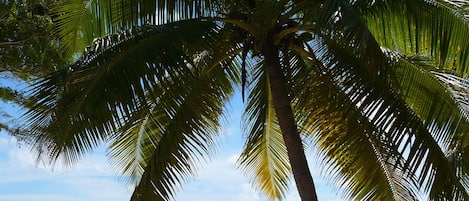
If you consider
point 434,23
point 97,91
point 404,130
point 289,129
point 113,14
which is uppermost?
point 113,14

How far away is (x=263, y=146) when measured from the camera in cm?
959

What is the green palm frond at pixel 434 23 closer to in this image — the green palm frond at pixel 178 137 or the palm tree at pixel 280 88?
the palm tree at pixel 280 88

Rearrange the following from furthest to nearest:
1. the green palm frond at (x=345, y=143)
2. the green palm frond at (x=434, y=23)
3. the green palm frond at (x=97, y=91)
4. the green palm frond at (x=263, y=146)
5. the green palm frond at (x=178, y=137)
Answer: the green palm frond at (x=263, y=146)
the green palm frond at (x=178, y=137)
the green palm frond at (x=345, y=143)
the green palm frond at (x=97, y=91)
the green palm frond at (x=434, y=23)

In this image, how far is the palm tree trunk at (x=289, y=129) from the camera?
22.8ft

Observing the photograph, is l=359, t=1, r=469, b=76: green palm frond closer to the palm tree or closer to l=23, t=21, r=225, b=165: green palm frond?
the palm tree

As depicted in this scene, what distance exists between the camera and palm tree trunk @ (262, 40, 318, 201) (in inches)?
273

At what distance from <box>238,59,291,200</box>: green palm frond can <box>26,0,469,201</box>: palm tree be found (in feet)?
0.09

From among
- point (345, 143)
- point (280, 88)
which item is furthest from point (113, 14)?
→ point (345, 143)

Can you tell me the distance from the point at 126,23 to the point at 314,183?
2.64 metres

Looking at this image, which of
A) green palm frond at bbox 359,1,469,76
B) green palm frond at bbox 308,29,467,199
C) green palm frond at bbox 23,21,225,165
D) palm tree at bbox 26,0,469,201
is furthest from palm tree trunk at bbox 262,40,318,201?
green palm frond at bbox 359,1,469,76

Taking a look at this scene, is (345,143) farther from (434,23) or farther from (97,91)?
(97,91)

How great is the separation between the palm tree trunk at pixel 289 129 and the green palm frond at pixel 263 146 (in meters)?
1.11

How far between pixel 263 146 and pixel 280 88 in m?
2.54

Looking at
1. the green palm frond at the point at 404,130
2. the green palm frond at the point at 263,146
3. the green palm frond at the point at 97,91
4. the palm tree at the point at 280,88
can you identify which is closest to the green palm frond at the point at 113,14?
the palm tree at the point at 280,88
